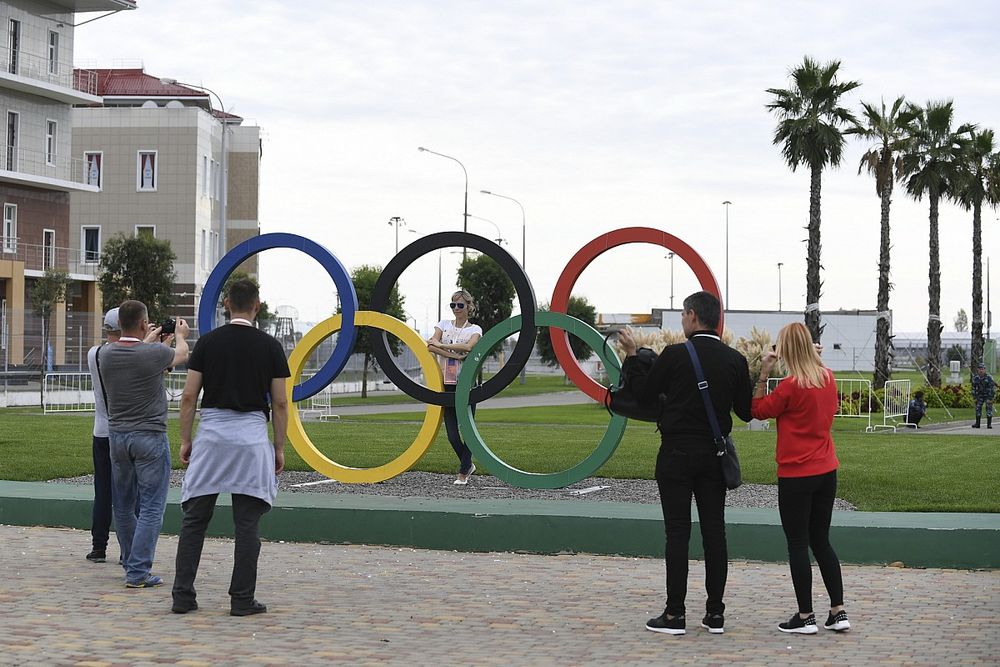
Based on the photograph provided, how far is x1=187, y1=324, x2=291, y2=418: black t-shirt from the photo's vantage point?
7500mm

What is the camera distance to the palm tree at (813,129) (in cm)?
3859

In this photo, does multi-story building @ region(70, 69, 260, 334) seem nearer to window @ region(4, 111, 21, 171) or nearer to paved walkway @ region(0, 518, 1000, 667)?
window @ region(4, 111, 21, 171)

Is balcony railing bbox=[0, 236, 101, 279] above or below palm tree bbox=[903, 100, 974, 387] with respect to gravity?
below

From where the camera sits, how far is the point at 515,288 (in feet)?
41.1

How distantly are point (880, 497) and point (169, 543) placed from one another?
668cm

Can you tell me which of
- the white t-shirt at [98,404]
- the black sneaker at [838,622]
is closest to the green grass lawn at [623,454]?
the black sneaker at [838,622]

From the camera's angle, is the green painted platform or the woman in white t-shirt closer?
the green painted platform

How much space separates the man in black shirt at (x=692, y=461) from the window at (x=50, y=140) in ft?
149

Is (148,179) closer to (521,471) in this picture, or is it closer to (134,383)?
(521,471)

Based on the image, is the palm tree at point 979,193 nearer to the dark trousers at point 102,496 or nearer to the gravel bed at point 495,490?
the gravel bed at point 495,490

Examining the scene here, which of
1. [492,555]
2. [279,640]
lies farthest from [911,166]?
[279,640]

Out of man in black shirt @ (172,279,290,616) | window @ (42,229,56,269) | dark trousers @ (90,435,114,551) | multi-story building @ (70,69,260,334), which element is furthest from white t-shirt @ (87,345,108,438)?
multi-story building @ (70,69,260,334)

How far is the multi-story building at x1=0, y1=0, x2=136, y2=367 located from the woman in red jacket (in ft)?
135

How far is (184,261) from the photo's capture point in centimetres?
5828
